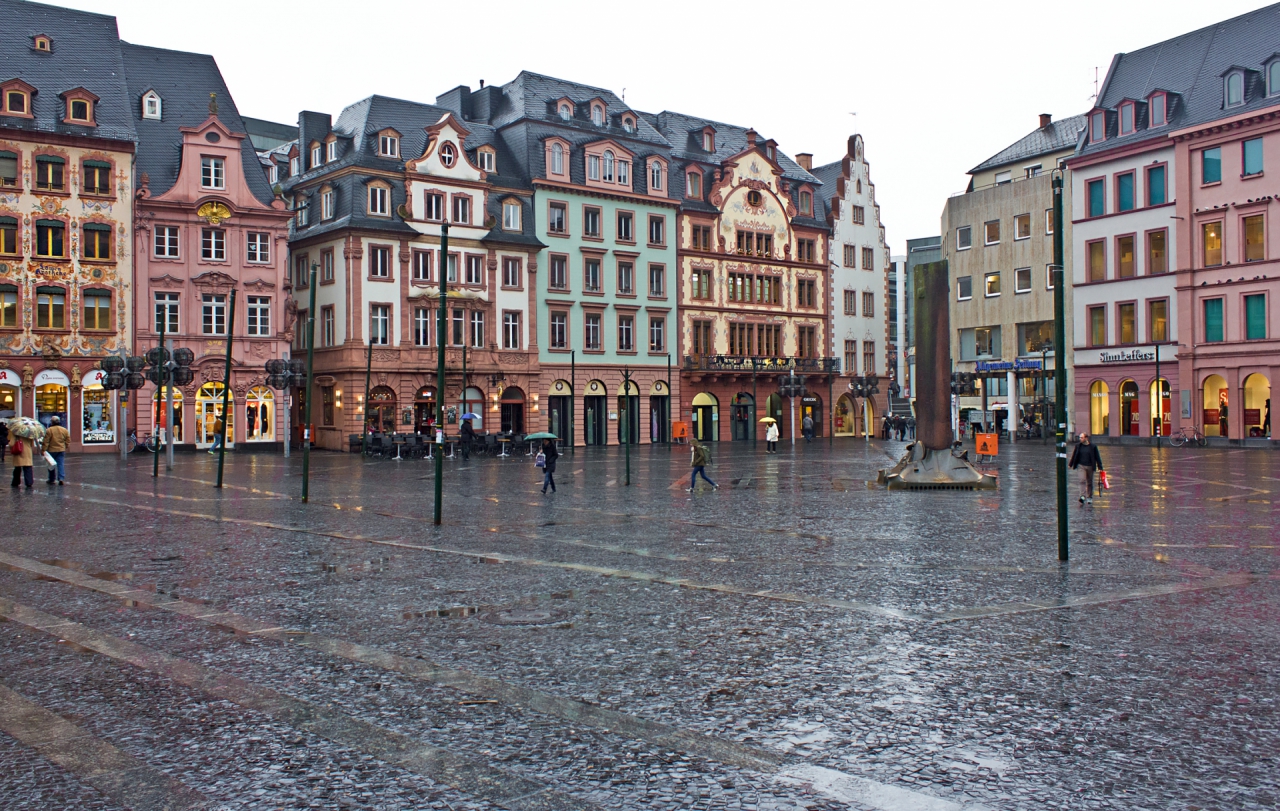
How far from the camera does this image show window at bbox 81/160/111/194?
52.0 meters

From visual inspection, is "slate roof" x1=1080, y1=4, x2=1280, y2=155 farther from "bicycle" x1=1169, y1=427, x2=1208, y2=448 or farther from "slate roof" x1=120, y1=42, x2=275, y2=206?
"slate roof" x1=120, y1=42, x2=275, y2=206

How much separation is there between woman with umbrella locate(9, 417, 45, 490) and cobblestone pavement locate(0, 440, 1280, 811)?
10.6 meters

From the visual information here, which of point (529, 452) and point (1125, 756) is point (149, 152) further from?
point (1125, 756)

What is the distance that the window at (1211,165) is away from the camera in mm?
54875

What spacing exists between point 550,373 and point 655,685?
56.1 m

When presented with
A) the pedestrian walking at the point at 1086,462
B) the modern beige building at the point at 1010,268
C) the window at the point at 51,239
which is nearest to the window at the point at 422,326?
the window at the point at 51,239

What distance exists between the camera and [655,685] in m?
7.99

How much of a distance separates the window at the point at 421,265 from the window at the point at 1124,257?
115ft

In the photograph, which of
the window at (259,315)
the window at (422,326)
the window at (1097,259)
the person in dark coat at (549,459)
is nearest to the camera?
the person in dark coat at (549,459)

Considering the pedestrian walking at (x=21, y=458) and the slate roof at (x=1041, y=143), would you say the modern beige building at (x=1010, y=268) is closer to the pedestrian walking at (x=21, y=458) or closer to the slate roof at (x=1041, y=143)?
the slate roof at (x=1041, y=143)

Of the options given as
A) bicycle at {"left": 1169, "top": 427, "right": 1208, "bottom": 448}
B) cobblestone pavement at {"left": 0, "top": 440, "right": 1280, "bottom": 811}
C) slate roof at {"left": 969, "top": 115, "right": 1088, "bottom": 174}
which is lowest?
Result: cobblestone pavement at {"left": 0, "top": 440, "right": 1280, "bottom": 811}

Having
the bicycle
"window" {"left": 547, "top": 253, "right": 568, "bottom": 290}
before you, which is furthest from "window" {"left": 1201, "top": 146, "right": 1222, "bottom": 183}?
"window" {"left": 547, "top": 253, "right": 568, "bottom": 290}

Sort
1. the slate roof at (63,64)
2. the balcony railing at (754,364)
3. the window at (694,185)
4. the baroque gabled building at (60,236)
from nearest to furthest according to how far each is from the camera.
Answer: the baroque gabled building at (60,236) → the slate roof at (63,64) → the balcony railing at (754,364) → the window at (694,185)

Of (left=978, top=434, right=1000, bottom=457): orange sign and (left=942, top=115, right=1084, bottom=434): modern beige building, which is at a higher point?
(left=942, top=115, right=1084, bottom=434): modern beige building
